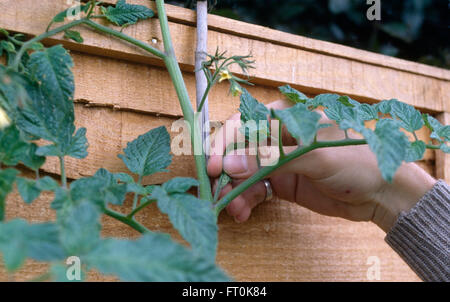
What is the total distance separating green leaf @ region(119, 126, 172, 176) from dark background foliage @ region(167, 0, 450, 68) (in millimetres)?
565

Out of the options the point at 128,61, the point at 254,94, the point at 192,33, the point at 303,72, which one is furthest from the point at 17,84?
the point at 303,72

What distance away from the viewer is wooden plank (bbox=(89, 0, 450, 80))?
82 centimetres

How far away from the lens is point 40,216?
2.19 ft

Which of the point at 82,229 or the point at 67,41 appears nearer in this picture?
the point at 82,229

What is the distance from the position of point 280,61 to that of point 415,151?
0.43 meters

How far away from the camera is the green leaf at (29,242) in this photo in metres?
0.29

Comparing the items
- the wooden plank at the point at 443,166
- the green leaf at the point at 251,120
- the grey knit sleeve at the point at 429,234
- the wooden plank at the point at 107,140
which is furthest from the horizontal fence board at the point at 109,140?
the wooden plank at the point at 443,166

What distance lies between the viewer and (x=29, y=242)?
293mm

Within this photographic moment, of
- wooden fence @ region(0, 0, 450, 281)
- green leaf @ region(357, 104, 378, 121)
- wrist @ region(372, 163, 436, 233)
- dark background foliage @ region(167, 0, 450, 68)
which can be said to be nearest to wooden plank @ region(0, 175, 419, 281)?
wooden fence @ region(0, 0, 450, 281)

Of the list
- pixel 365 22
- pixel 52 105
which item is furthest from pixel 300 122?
pixel 365 22

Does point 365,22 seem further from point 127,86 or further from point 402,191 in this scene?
point 127,86
